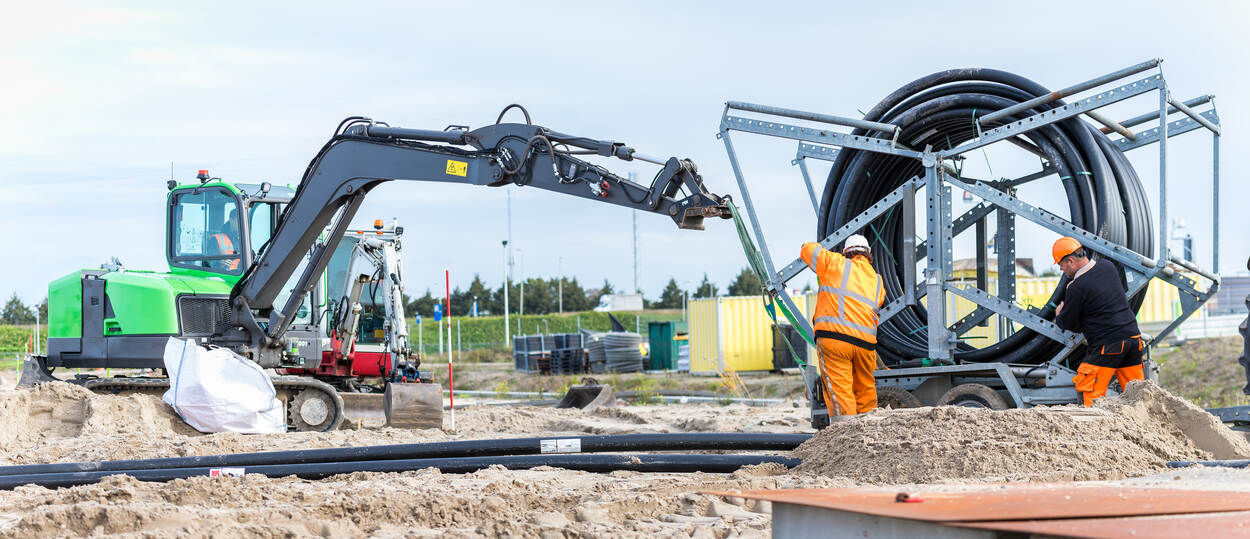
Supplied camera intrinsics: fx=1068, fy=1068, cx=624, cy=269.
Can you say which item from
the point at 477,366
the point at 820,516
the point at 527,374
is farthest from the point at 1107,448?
the point at 477,366

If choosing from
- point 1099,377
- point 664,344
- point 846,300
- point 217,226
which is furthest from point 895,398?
point 664,344

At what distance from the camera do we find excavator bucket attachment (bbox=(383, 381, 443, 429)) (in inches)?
464

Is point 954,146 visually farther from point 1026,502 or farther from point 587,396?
point 587,396

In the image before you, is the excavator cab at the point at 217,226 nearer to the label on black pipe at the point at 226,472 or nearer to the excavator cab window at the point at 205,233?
the excavator cab window at the point at 205,233

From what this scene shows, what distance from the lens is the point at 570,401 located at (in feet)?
50.6

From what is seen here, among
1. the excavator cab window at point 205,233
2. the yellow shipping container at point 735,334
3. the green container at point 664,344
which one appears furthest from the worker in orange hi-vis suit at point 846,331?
the green container at point 664,344

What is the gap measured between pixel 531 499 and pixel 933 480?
220cm

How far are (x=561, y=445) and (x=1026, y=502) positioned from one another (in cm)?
475

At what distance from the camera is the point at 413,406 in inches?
464

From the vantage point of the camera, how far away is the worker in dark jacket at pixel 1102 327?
7609 millimetres

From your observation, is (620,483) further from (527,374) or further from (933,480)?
(527,374)

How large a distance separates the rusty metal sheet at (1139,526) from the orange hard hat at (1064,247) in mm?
5334

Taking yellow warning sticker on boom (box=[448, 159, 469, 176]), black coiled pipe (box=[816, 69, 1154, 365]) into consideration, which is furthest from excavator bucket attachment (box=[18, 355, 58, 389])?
black coiled pipe (box=[816, 69, 1154, 365])

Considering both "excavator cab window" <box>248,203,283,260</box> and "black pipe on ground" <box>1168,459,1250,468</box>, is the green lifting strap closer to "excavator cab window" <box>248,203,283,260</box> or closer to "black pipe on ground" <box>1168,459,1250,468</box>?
"black pipe on ground" <box>1168,459,1250,468</box>
